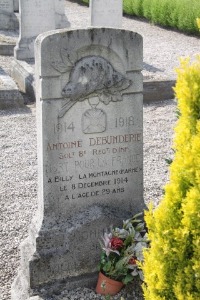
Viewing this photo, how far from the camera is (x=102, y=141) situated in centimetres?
405

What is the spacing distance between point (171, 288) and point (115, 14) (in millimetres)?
9625

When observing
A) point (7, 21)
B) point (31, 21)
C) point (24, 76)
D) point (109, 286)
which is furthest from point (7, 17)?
point (109, 286)

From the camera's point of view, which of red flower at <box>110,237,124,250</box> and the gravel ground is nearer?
red flower at <box>110,237,124,250</box>

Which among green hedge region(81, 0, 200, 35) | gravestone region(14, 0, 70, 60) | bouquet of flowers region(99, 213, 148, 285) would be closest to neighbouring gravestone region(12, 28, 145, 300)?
bouquet of flowers region(99, 213, 148, 285)

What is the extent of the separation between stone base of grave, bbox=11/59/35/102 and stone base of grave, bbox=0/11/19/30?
4.79 metres

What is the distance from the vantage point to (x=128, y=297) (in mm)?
3824

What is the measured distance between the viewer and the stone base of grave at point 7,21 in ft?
49.3

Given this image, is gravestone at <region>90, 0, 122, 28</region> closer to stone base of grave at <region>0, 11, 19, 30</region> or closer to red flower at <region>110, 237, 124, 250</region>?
stone base of grave at <region>0, 11, 19, 30</region>

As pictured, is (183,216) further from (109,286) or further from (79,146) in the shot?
(79,146)

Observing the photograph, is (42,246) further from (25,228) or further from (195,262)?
(195,262)

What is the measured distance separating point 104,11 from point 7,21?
14.3ft

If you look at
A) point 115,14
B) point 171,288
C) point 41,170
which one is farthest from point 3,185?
point 115,14

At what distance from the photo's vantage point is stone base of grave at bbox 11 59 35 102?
9.12m

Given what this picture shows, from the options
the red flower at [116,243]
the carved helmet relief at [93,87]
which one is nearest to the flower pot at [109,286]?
the red flower at [116,243]
